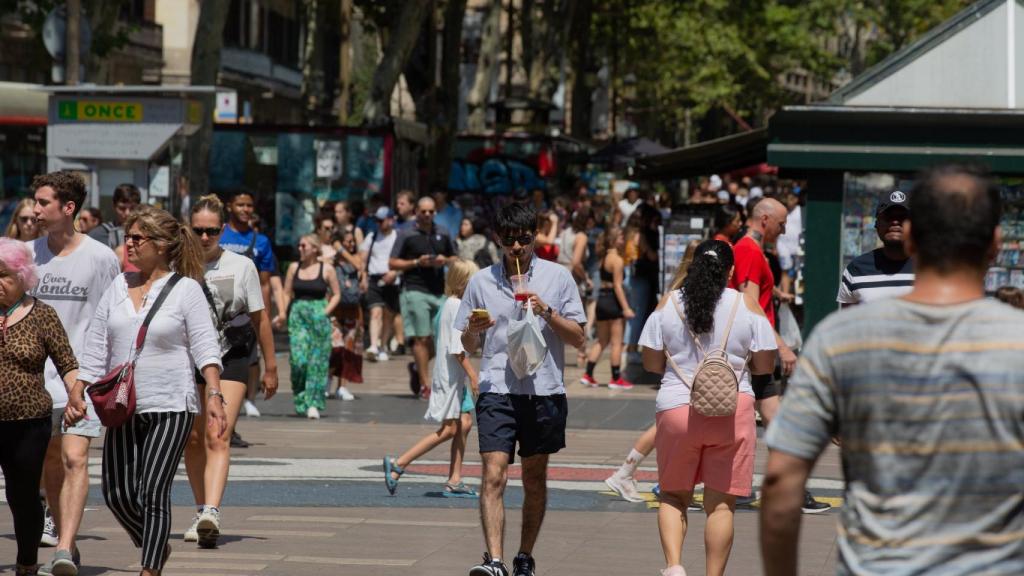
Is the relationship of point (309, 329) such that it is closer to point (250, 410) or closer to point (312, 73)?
point (250, 410)

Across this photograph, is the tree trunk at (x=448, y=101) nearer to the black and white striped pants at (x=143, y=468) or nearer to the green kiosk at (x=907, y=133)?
the green kiosk at (x=907, y=133)

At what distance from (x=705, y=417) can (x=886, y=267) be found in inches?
44.7

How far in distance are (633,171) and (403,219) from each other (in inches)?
206

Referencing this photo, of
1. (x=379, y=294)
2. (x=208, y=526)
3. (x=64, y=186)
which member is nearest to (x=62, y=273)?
(x=64, y=186)

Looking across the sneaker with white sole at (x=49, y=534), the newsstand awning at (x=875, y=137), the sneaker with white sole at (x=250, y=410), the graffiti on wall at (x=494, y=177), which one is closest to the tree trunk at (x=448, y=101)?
the graffiti on wall at (x=494, y=177)

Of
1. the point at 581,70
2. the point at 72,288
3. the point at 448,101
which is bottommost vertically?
the point at 72,288

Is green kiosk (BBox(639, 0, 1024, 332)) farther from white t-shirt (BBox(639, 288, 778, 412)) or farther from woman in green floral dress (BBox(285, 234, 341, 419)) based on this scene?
white t-shirt (BBox(639, 288, 778, 412))

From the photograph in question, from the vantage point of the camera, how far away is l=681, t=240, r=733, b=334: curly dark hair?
24.9ft

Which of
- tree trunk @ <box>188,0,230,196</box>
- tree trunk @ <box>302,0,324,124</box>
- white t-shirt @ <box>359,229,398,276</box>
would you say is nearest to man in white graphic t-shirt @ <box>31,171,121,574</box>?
white t-shirt @ <box>359,229,398,276</box>

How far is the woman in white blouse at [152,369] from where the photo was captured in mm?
7211

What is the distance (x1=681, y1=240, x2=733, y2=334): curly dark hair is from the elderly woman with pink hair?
100 inches

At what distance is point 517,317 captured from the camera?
7.82 m

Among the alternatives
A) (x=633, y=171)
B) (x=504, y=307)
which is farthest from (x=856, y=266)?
(x=633, y=171)

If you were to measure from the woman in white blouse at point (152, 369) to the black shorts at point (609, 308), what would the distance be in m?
10.7
